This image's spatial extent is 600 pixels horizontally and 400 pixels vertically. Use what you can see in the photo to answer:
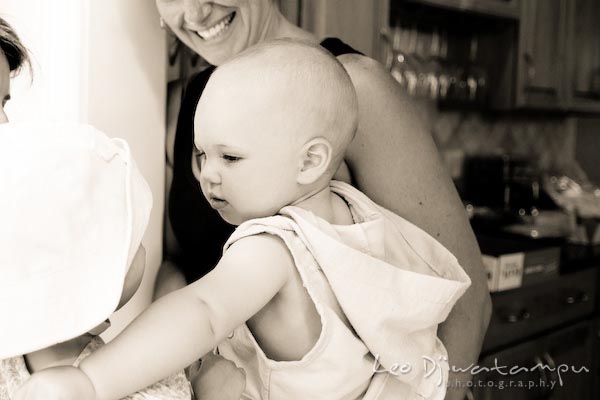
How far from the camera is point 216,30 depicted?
114 cm

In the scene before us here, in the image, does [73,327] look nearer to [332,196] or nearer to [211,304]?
[211,304]

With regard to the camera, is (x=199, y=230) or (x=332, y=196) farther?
(x=199, y=230)

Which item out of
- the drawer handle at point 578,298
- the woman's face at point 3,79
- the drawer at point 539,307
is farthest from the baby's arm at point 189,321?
the drawer handle at point 578,298

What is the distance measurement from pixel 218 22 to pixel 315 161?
41 cm

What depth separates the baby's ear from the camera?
84 cm

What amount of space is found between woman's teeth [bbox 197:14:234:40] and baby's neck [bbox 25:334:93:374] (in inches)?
25.6

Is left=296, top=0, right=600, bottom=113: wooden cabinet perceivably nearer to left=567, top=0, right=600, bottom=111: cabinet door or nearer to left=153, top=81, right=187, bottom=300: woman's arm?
left=567, top=0, right=600, bottom=111: cabinet door

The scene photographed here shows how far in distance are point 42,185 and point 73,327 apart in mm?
124

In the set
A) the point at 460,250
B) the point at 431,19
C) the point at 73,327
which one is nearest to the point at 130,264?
the point at 73,327

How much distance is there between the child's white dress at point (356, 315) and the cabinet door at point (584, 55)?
2.59 metres

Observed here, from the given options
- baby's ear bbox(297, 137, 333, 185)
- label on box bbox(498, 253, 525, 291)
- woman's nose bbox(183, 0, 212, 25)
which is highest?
woman's nose bbox(183, 0, 212, 25)

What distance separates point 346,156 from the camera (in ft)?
3.38

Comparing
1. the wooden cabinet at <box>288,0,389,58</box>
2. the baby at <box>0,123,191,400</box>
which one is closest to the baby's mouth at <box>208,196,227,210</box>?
the baby at <box>0,123,191,400</box>

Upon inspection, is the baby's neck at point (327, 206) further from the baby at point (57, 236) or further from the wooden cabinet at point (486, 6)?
the wooden cabinet at point (486, 6)
